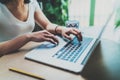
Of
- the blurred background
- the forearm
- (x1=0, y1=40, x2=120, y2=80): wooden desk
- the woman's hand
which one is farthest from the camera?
the blurred background

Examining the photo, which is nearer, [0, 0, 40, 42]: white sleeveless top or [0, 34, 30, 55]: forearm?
[0, 34, 30, 55]: forearm

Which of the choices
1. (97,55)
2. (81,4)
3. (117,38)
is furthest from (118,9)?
(97,55)

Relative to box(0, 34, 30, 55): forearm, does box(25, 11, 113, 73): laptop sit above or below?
below

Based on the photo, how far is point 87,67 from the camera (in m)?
0.79

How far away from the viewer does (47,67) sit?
87cm

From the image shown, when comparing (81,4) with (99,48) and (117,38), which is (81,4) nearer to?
(117,38)

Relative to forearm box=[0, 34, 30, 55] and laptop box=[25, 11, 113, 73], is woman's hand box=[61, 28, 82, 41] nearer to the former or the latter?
laptop box=[25, 11, 113, 73]

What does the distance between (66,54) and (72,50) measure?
0.19ft

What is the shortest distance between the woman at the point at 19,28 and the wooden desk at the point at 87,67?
0.10 metres

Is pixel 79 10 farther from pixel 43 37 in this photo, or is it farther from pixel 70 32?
pixel 43 37

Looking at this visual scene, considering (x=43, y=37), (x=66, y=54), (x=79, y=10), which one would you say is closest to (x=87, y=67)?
(x=66, y=54)

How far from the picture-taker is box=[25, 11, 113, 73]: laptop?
33.9 inches

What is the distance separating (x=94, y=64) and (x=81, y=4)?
1.47m

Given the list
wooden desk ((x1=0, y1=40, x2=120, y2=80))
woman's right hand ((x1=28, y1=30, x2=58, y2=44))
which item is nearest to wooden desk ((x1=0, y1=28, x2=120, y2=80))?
wooden desk ((x1=0, y1=40, x2=120, y2=80))
